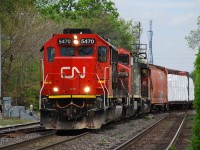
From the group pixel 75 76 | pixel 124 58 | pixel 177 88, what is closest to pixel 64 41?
pixel 75 76

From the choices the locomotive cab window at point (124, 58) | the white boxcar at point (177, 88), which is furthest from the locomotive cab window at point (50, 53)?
the white boxcar at point (177, 88)

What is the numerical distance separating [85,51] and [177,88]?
92.2 ft

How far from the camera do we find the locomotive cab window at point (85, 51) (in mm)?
19891

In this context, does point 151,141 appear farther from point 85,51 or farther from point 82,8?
point 82,8

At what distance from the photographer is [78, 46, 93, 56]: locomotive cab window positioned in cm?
1989

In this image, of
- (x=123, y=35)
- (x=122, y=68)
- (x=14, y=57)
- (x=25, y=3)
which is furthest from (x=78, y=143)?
(x=123, y=35)

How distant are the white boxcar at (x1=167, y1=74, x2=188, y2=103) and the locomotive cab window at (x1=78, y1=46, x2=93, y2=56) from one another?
25.1m

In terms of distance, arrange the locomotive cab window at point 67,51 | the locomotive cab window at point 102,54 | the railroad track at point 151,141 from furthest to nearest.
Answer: the locomotive cab window at point 102,54
the locomotive cab window at point 67,51
the railroad track at point 151,141

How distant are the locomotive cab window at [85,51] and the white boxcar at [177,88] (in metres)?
25.1

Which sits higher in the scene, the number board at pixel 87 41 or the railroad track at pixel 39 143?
the number board at pixel 87 41

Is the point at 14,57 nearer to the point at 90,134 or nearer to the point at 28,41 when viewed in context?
the point at 28,41

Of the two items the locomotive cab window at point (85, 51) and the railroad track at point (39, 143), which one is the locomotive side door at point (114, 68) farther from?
the railroad track at point (39, 143)

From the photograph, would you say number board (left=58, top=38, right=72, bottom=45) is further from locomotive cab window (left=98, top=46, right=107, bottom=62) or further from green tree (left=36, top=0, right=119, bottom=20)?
green tree (left=36, top=0, right=119, bottom=20)

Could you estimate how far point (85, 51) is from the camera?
19.9 meters
